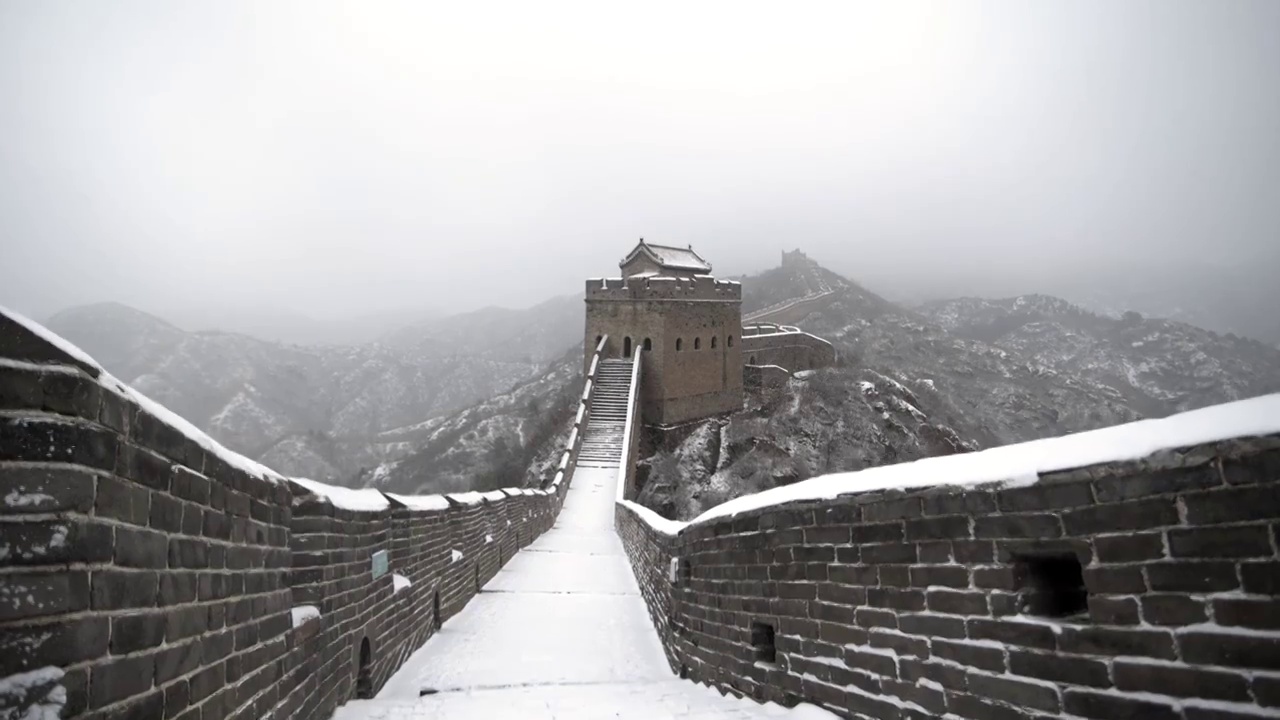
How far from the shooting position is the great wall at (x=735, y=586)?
1883 millimetres

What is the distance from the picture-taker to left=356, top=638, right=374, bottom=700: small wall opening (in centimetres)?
506

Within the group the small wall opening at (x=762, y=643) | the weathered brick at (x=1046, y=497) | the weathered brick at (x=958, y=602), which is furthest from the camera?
the small wall opening at (x=762, y=643)

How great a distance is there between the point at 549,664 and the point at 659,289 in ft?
87.4

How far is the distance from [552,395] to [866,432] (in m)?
27.0

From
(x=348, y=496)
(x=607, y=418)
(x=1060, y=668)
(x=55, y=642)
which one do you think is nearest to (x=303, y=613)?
(x=348, y=496)

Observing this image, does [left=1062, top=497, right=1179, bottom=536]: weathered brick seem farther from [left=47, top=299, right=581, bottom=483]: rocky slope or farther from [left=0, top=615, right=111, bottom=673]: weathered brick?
[left=47, top=299, right=581, bottom=483]: rocky slope

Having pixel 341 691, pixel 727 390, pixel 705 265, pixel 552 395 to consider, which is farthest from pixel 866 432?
pixel 341 691

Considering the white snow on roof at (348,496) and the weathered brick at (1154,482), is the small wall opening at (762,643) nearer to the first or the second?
the weathered brick at (1154,482)

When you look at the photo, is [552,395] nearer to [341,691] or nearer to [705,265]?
[705,265]

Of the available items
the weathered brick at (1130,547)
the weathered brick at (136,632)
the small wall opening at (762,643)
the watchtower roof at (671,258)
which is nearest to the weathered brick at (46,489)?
the weathered brick at (136,632)

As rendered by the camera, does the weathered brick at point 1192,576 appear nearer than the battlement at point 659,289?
Yes

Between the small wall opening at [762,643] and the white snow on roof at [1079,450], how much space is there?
1233mm

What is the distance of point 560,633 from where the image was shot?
7758 millimetres

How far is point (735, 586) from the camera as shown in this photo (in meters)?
5.37
